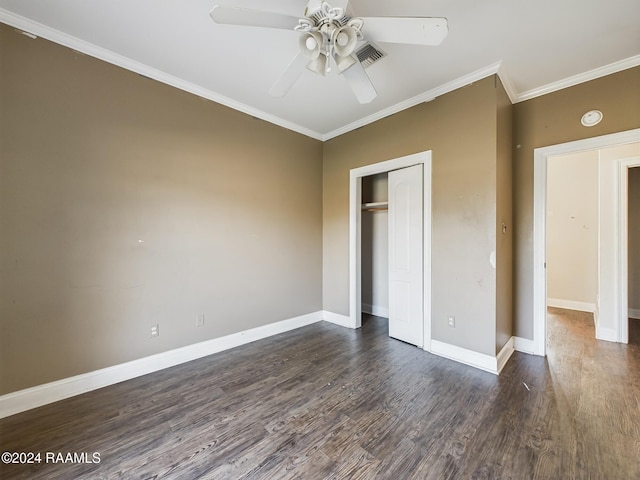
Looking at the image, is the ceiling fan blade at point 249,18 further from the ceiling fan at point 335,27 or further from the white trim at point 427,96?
the white trim at point 427,96

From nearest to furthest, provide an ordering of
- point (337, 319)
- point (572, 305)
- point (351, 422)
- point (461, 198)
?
point (351, 422) < point (461, 198) < point (337, 319) < point (572, 305)

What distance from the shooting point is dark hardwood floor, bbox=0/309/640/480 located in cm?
143

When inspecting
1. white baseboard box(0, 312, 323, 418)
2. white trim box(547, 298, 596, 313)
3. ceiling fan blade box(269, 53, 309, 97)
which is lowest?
white baseboard box(0, 312, 323, 418)

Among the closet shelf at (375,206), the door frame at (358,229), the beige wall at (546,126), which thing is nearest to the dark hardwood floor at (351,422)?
the door frame at (358,229)

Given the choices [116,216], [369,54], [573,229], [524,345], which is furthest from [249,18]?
[573,229]

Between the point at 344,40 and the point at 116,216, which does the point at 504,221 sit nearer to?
the point at 344,40

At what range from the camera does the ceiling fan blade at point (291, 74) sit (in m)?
1.71

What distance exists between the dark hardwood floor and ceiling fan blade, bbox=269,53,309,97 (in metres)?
2.48

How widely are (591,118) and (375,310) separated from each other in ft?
11.4

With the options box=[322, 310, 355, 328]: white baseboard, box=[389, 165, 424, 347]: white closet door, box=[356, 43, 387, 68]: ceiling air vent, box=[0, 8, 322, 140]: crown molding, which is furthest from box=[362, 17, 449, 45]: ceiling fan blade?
box=[322, 310, 355, 328]: white baseboard

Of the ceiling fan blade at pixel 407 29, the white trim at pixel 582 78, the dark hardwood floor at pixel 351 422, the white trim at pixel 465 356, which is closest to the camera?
the ceiling fan blade at pixel 407 29

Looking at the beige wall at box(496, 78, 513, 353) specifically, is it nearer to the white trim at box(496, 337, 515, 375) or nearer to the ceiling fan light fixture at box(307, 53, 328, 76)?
the white trim at box(496, 337, 515, 375)

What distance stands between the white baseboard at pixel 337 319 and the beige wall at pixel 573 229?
409cm

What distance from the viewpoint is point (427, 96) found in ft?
9.38
